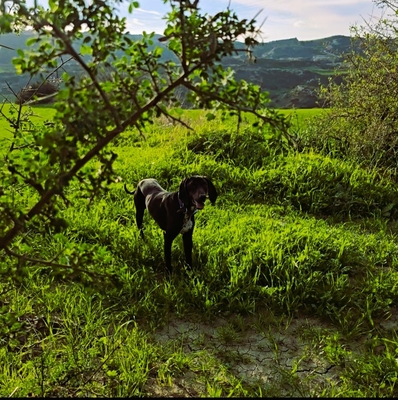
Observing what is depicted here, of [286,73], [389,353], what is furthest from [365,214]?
[286,73]

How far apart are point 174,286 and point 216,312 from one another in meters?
0.50

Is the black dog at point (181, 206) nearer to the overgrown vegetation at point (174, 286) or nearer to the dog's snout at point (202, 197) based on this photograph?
the dog's snout at point (202, 197)

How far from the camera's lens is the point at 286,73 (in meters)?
49.3

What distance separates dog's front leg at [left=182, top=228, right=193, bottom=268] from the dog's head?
1.31ft

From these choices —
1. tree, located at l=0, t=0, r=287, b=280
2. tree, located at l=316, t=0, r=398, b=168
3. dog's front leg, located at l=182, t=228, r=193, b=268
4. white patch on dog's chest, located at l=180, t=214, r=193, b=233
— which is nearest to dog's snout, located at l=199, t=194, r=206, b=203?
white patch on dog's chest, located at l=180, t=214, r=193, b=233

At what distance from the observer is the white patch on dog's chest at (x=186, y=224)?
14.1ft

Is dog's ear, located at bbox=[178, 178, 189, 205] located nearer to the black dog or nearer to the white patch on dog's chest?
the black dog

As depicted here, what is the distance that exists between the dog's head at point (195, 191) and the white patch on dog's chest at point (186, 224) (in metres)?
0.16

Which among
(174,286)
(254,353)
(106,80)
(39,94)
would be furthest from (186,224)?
(106,80)

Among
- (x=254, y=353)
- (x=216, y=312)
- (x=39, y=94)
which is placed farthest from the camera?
(x=216, y=312)

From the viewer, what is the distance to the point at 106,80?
6.23ft

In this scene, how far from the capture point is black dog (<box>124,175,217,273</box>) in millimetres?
4129

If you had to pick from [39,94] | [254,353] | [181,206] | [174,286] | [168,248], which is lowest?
[254,353]

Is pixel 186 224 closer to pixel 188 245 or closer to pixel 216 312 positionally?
pixel 188 245
